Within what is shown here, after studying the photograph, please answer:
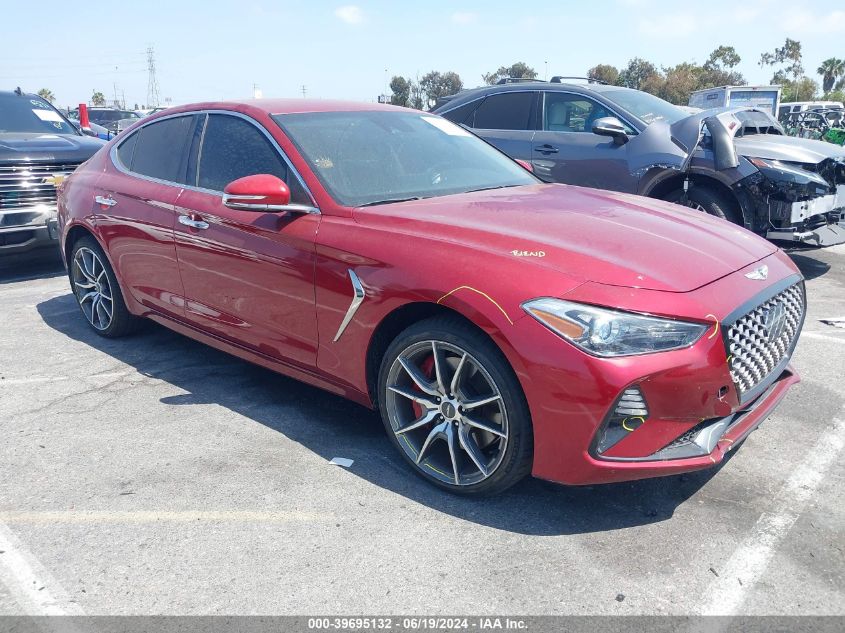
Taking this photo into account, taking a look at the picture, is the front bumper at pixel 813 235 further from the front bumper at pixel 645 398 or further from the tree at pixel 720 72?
the tree at pixel 720 72

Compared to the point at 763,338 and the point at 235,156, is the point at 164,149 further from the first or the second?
the point at 763,338

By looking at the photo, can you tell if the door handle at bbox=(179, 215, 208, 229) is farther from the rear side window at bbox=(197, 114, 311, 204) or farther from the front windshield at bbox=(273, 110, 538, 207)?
the front windshield at bbox=(273, 110, 538, 207)

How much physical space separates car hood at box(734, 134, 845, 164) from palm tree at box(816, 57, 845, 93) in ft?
301

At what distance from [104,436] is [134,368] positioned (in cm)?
107

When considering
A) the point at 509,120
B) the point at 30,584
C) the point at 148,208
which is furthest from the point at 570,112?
the point at 30,584

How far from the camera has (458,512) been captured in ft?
9.99

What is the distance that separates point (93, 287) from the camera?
5375 millimetres

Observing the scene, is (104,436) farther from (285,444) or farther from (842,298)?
(842,298)

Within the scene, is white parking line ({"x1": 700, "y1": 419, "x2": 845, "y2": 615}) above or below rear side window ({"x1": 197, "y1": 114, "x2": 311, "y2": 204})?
below

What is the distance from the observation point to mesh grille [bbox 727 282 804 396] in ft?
9.23

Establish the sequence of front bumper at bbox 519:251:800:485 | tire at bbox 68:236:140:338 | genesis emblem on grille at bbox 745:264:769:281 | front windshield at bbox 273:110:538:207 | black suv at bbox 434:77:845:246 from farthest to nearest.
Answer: black suv at bbox 434:77:845:246 → tire at bbox 68:236:140:338 → front windshield at bbox 273:110:538:207 → genesis emblem on grille at bbox 745:264:769:281 → front bumper at bbox 519:251:800:485

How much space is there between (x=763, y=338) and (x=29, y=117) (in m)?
8.75

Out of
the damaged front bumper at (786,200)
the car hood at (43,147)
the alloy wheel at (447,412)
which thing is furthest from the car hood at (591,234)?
the car hood at (43,147)

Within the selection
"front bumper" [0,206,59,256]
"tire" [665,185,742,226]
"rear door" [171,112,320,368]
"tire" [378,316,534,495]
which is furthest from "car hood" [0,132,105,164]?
"tire" [665,185,742,226]
